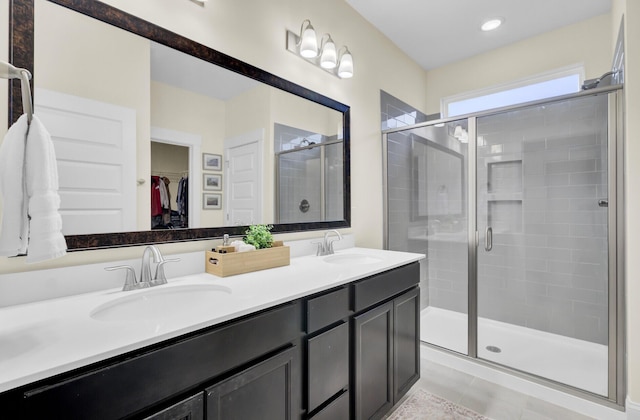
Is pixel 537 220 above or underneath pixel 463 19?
underneath

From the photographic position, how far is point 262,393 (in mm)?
1012

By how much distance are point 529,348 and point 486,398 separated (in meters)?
0.89

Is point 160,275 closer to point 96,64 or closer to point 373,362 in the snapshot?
point 96,64

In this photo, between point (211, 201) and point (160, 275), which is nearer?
point (160, 275)

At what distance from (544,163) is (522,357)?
1628mm

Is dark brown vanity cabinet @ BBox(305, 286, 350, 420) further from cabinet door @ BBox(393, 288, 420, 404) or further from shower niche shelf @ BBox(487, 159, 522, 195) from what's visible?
shower niche shelf @ BBox(487, 159, 522, 195)

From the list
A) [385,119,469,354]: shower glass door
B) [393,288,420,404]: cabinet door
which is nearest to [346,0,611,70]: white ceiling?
[385,119,469,354]: shower glass door

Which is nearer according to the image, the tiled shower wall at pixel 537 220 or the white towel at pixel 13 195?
the white towel at pixel 13 195

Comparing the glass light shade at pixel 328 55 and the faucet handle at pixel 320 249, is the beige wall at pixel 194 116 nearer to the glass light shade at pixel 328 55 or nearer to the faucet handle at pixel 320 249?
the faucet handle at pixel 320 249

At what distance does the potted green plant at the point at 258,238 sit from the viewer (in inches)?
62.1

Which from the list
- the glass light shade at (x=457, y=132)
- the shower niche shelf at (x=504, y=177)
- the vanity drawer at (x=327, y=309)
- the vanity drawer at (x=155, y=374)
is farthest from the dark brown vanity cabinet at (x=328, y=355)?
the shower niche shelf at (x=504, y=177)

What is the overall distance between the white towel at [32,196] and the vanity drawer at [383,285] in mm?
1108

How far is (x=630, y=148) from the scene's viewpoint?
166 cm

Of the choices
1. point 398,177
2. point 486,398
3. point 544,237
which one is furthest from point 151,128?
point 544,237
